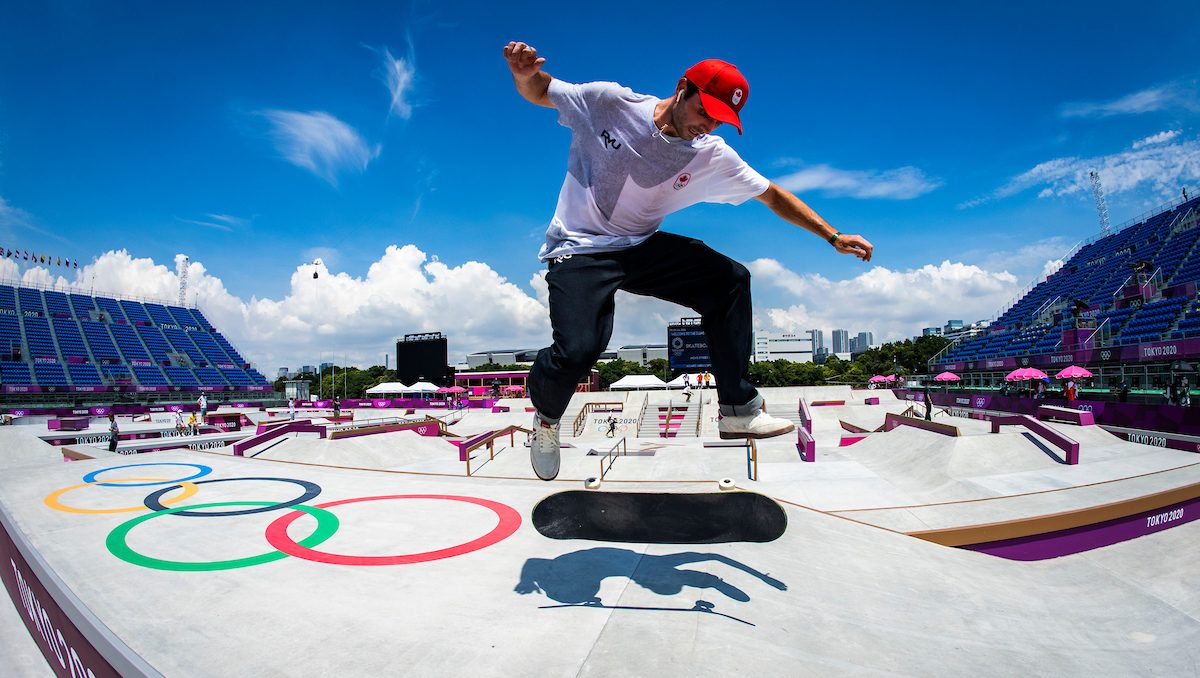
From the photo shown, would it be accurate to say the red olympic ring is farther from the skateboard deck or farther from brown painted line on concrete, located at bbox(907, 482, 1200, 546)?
brown painted line on concrete, located at bbox(907, 482, 1200, 546)

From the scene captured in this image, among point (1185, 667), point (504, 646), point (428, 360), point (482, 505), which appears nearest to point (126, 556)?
point (482, 505)

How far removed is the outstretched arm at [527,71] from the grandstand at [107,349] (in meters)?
59.0

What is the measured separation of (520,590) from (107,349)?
222 ft

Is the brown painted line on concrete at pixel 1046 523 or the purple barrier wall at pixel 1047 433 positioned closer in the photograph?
the brown painted line on concrete at pixel 1046 523

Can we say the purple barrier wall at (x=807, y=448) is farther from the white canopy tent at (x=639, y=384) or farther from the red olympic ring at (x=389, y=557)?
the white canopy tent at (x=639, y=384)

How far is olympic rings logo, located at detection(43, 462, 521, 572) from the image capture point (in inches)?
189

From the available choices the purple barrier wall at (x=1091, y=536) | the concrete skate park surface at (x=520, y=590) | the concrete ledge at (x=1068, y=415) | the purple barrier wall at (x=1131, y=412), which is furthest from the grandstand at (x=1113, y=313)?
the concrete skate park surface at (x=520, y=590)

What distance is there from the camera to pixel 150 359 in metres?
55.0

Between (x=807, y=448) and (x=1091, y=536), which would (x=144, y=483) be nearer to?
(x=1091, y=536)

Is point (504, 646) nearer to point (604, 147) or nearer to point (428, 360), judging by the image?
point (604, 147)

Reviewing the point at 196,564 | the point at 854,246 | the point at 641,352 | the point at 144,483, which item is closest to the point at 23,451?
the point at 144,483

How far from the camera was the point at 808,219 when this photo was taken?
412 cm

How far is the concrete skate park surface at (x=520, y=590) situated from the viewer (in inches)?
127

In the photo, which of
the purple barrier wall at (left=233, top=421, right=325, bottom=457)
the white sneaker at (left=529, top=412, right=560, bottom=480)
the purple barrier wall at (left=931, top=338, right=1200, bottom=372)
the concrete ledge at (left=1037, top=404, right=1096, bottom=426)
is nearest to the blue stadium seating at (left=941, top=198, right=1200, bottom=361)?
the purple barrier wall at (left=931, top=338, right=1200, bottom=372)
